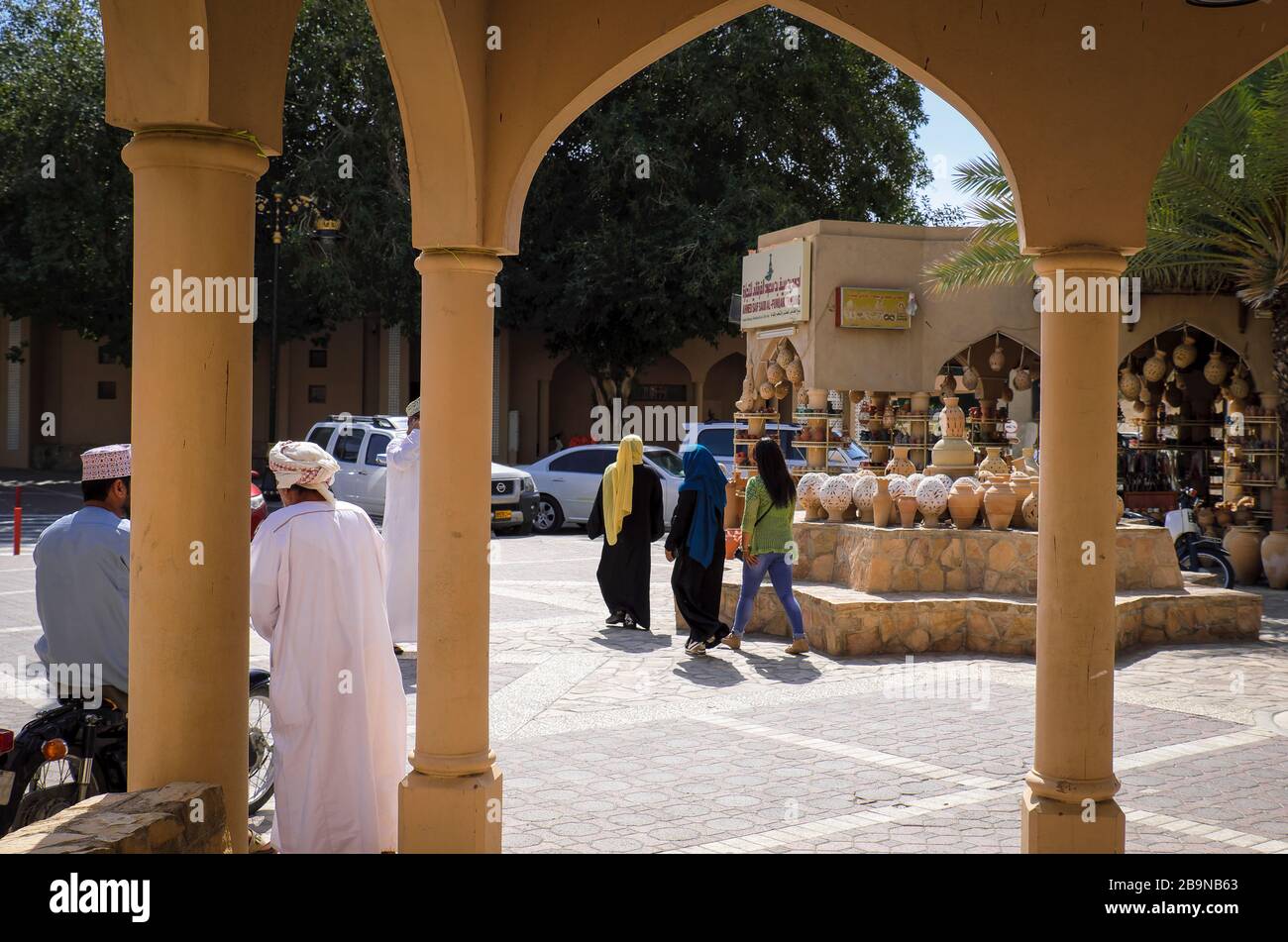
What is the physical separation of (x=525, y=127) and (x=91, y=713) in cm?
266

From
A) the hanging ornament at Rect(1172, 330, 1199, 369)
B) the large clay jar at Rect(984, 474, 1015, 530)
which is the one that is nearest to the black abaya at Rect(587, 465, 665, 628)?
the large clay jar at Rect(984, 474, 1015, 530)

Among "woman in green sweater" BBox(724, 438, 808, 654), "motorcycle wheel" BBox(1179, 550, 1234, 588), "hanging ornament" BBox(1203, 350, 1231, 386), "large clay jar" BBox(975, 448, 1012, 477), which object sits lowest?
"motorcycle wheel" BBox(1179, 550, 1234, 588)

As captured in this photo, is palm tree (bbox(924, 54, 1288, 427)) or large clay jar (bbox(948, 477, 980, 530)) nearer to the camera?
large clay jar (bbox(948, 477, 980, 530))

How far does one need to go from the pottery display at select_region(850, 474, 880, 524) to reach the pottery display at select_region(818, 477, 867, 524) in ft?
0.19

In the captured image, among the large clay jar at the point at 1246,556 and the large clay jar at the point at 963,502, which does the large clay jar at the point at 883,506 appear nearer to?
the large clay jar at the point at 963,502

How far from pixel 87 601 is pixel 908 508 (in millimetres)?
7400

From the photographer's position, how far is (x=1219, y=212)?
13406mm

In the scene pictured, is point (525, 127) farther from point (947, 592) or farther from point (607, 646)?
point (947, 592)

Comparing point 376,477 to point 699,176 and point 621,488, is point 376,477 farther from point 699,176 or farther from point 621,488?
point 699,176

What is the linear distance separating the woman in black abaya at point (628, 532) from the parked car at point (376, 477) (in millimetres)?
8145

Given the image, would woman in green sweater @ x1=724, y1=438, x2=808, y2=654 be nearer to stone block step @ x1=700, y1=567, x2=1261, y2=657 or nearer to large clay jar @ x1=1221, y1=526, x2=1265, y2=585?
stone block step @ x1=700, y1=567, x2=1261, y2=657

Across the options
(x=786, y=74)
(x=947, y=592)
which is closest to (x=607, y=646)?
(x=947, y=592)

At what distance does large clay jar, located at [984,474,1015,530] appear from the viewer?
10.4m
